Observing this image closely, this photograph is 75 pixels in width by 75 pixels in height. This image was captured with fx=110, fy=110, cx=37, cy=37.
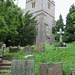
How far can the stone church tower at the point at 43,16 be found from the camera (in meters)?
21.9

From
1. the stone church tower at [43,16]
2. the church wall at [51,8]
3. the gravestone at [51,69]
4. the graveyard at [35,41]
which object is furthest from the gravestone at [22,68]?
the church wall at [51,8]

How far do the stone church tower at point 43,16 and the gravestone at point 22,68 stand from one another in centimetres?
1831

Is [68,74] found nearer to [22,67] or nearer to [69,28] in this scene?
[22,67]

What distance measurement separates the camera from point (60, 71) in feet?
11.7

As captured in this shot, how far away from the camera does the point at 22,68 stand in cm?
321

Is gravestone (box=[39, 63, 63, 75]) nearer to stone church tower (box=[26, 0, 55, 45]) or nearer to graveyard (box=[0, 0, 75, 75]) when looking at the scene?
graveyard (box=[0, 0, 75, 75])

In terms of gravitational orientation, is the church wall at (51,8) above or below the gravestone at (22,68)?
above

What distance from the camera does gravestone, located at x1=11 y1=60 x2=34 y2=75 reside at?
10.5ft

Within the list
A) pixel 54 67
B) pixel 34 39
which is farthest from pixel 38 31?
pixel 54 67

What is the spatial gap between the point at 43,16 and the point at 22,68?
20233mm

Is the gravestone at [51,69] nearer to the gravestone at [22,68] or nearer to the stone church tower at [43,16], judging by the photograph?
the gravestone at [22,68]

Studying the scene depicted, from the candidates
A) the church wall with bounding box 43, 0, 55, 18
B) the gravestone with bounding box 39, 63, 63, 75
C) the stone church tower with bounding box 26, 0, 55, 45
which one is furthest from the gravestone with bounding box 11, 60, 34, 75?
the church wall with bounding box 43, 0, 55, 18

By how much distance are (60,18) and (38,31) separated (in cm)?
517

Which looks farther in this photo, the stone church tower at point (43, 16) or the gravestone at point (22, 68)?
the stone church tower at point (43, 16)
